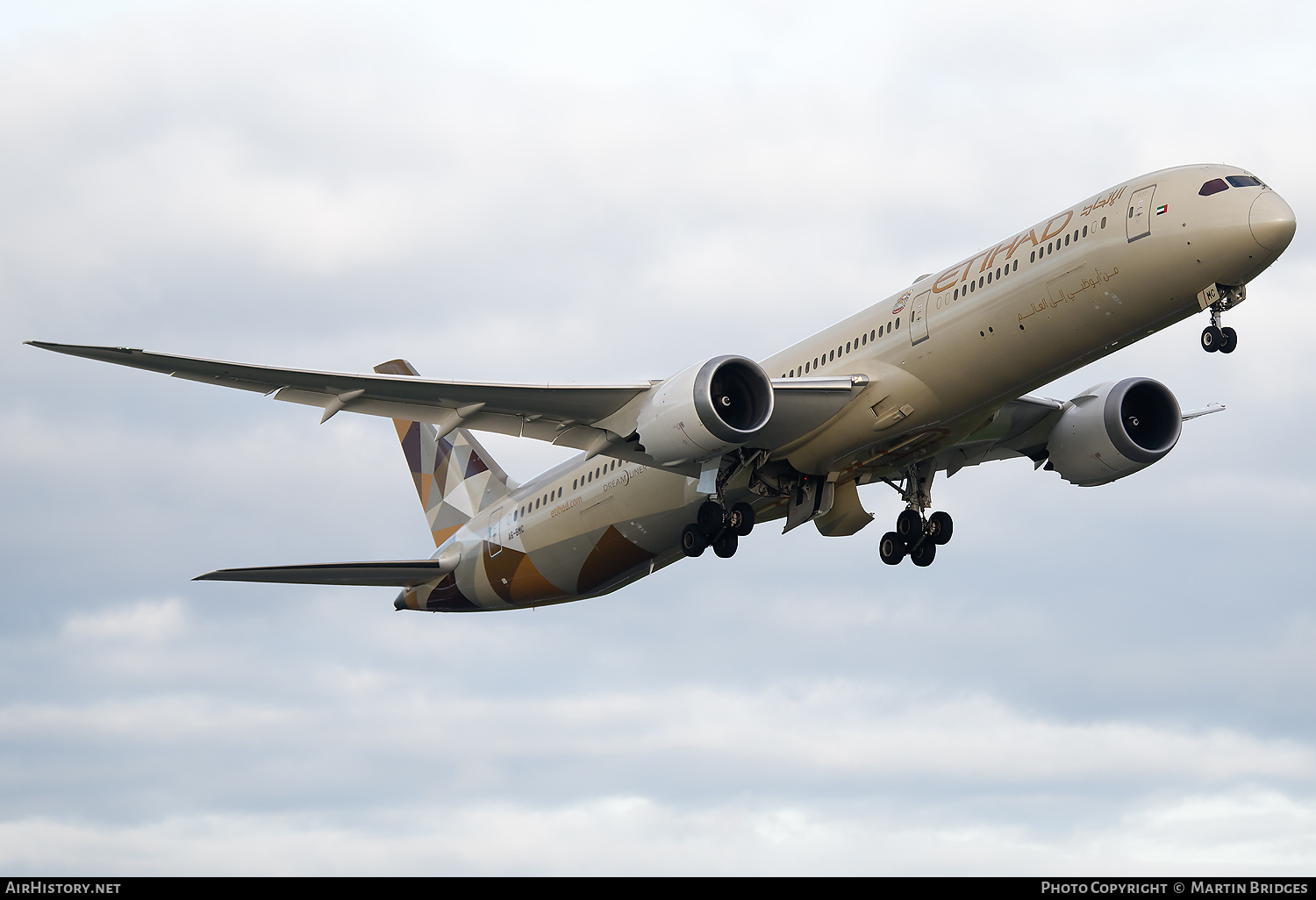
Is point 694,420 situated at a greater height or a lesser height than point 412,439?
lesser

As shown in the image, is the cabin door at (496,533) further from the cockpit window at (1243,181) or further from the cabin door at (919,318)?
the cockpit window at (1243,181)

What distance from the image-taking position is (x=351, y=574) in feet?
120

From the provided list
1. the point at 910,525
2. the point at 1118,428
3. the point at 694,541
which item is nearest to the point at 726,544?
the point at 694,541

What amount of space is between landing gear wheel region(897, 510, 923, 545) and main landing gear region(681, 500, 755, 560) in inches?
166

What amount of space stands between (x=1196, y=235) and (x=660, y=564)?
1515 centimetres

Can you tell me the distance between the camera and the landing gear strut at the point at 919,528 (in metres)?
32.7

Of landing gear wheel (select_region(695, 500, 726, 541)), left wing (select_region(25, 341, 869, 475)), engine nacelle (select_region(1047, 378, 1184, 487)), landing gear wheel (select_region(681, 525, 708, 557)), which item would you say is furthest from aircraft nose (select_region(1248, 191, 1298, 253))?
landing gear wheel (select_region(681, 525, 708, 557))

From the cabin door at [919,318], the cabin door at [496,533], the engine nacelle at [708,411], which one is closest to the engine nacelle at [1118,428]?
the cabin door at [919,318]

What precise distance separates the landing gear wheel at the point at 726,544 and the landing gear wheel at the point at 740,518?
0.45 feet

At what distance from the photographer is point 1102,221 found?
25297 mm

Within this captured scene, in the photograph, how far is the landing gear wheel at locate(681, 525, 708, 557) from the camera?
30641 millimetres

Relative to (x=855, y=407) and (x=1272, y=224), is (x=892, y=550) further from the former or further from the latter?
(x=1272, y=224)
